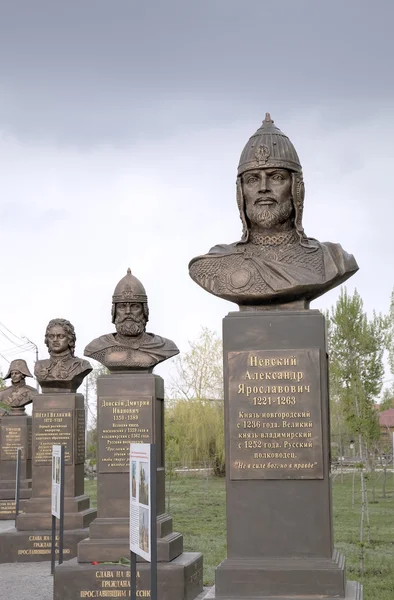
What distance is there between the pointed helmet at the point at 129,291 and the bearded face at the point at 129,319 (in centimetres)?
7

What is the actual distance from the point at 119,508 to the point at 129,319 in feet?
7.82

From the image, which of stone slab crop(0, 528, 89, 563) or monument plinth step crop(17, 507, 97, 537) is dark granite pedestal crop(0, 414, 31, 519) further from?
stone slab crop(0, 528, 89, 563)

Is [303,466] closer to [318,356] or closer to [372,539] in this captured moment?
[318,356]

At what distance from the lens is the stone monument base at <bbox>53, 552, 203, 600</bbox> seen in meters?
8.70

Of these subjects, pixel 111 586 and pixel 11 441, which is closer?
pixel 111 586

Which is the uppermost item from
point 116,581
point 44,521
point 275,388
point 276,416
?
point 275,388

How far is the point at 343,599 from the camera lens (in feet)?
19.0

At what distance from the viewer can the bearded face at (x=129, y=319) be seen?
1029 centimetres

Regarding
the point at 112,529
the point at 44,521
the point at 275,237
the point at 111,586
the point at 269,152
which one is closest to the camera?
the point at 269,152

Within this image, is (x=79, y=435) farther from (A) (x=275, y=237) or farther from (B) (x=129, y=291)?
(A) (x=275, y=237)

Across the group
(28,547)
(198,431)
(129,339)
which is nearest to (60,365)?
(28,547)

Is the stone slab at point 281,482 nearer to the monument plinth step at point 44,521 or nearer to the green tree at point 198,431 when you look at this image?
the monument plinth step at point 44,521

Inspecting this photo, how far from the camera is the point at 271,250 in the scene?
662 centimetres

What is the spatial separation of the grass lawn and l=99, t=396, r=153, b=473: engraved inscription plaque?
2.11 m
